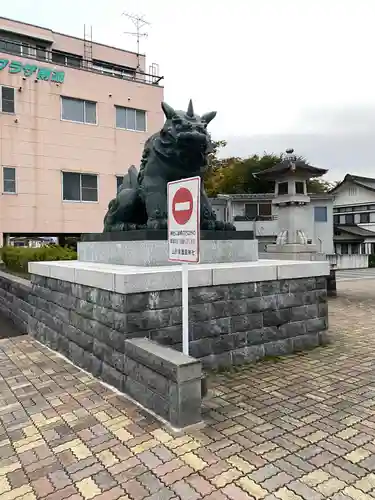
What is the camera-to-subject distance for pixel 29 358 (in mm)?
5391

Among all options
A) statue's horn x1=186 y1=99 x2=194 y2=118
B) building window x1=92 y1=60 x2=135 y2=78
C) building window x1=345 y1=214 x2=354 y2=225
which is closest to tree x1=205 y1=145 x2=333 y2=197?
building window x1=345 y1=214 x2=354 y2=225

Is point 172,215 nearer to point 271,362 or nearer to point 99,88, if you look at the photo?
point 271,362

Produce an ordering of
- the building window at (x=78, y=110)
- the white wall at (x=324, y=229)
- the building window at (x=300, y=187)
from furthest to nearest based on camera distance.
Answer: the white wall at (x=324, y=229)
the building window at (x=78, y=110)
the building window at (x=300, y=187)

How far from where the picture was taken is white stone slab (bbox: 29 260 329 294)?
3941 millimetres

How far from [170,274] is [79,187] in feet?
47.2

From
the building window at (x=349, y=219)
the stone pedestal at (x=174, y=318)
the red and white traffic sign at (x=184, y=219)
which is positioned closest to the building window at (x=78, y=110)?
the stone pedestal at (x=174, y=318)

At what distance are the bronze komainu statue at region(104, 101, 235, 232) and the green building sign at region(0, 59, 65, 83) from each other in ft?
42.3

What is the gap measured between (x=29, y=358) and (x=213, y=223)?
324 cm

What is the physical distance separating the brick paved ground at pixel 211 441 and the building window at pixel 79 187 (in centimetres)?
1368

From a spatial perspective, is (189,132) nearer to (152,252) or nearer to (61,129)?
(152,252)

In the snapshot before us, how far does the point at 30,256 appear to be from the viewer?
10852 millimetres

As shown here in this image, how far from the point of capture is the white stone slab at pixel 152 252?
4.96 meters

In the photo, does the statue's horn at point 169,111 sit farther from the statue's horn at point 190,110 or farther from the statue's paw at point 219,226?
the statue's paw at point 219,226

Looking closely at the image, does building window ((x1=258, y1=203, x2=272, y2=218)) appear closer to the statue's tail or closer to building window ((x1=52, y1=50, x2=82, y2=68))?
building window ((x1=52, y1=50, x2=82, y2=68))
